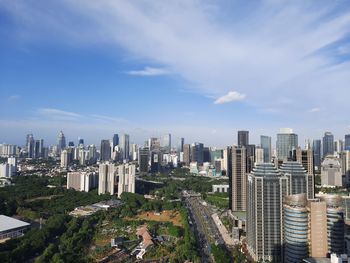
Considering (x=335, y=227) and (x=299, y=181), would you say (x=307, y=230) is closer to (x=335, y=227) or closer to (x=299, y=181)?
(x=335, y=227)

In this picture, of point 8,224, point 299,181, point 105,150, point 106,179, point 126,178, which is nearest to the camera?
point 299,181

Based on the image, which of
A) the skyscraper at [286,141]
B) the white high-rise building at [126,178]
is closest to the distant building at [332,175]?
the skyscraper at [286,141]

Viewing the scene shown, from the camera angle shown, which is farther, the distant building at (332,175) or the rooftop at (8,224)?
the distant building at (332,175)

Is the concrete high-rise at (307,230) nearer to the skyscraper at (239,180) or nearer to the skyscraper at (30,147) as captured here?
the skyscraper at (239,180)

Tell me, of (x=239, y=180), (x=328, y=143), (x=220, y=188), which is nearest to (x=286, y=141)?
(x=220, y=188)

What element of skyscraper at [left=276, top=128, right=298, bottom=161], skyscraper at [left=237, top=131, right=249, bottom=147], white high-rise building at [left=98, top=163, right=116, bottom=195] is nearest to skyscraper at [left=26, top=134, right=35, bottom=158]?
white high-rise building at [left=98, top=163, right=116, bottom=195]

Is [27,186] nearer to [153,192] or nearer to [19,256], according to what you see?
[153,192]

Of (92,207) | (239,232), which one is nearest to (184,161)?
(92,207)
